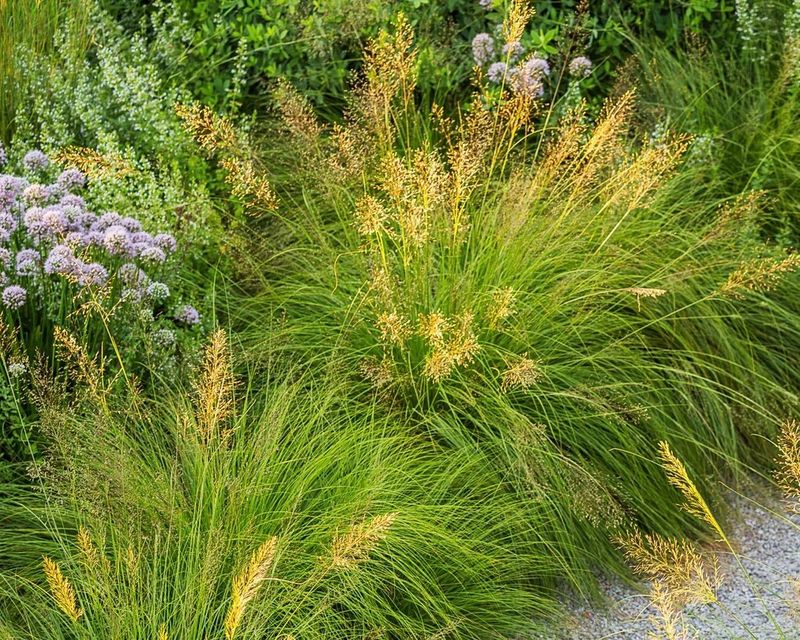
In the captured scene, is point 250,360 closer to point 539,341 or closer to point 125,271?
point 125,271

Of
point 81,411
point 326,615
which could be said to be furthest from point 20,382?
A: point 326,615

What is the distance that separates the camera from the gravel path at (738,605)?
3.63 meters

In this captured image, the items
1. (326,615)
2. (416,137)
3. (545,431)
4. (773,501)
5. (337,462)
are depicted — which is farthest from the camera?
(416,137)

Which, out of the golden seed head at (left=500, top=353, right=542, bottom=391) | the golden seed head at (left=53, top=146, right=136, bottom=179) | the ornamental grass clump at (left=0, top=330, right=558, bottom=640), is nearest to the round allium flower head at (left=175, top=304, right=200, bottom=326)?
the ornamental grass clump at (left=0, top=330, right=558, bottom=640)

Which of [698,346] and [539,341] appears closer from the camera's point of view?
[539,341]

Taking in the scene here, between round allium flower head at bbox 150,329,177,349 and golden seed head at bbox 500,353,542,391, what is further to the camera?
round allium flower head at bbox 150,329,177,349

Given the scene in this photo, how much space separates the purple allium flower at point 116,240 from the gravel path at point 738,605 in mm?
1833

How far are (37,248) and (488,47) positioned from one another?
241cm

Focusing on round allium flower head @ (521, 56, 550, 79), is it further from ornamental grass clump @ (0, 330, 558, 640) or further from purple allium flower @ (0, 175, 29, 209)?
purple allium flower @ (0, 175, 29, 209)

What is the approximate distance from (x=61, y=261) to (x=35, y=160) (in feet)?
3.15

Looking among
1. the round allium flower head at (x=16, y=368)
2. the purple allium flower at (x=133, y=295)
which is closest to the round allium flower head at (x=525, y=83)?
the purple allium flower at (x=133, y=295)

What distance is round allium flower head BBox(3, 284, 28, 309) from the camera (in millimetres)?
3598

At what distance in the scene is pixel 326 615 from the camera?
3098 millimetres

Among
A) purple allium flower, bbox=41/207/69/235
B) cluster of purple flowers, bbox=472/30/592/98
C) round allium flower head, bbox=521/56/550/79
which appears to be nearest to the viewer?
purple allium flower, bbox=41/207/69/235
